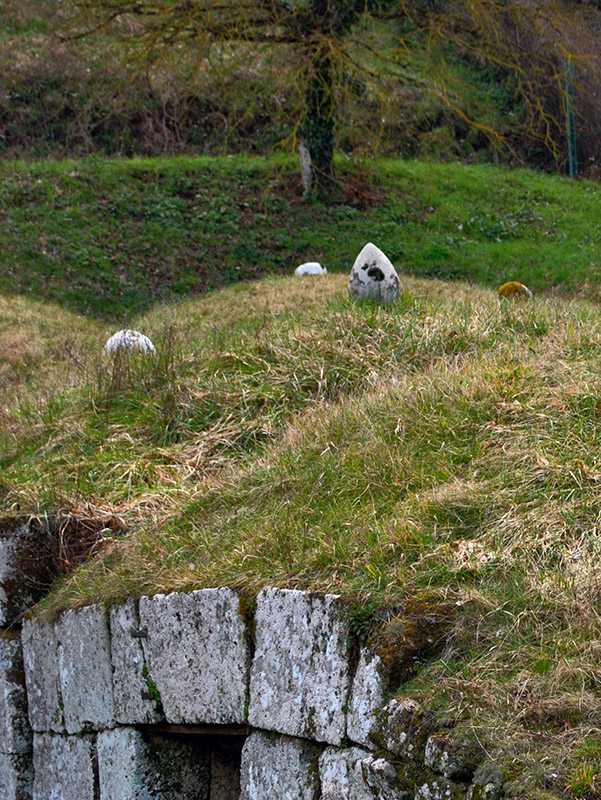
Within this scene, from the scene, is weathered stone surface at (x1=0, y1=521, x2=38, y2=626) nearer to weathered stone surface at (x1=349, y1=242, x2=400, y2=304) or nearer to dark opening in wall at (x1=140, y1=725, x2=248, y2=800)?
dark opening in wall at (x1=140, y1=725, x2=248, y2=800)

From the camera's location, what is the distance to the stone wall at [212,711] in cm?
309

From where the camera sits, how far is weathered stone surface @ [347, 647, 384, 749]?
3.20 m

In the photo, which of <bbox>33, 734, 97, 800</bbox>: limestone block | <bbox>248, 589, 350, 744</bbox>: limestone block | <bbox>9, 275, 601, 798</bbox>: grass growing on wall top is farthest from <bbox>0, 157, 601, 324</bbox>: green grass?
<bbox>248, 589, 350, 744</bbox>: limestone block

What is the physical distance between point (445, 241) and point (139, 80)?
643cm

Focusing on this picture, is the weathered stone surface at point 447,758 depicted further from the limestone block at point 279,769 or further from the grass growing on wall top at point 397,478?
the limestone block at point 279,769

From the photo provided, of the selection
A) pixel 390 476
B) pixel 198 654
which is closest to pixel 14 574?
pixel 198 654

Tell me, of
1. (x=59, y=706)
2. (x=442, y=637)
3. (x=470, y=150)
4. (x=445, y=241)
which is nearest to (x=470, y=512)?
(x=442, y=637)

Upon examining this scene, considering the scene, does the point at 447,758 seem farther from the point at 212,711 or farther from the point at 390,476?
the point at 390,476

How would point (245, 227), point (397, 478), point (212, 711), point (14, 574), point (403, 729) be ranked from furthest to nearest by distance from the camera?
point (245, 227)
point (14, 574)
point (397, 478)
point (212, 711)
point (403, 729)

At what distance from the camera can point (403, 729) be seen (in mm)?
2955

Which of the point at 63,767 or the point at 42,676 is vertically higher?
the point at 42,676

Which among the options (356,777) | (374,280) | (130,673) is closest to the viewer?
(356,777)

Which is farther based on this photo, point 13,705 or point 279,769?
point 13,705

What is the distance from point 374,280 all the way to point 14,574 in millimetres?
4232
